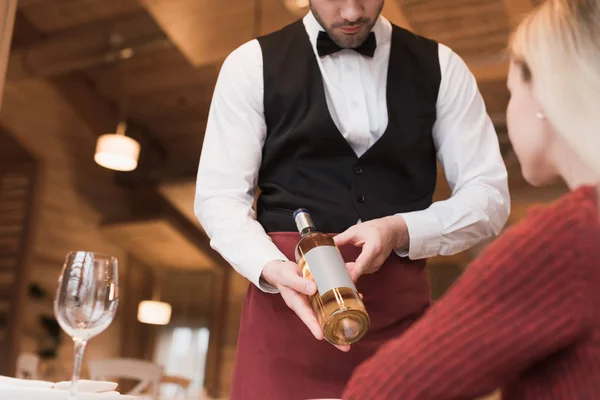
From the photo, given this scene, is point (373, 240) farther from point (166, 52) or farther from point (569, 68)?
point (166, 52)

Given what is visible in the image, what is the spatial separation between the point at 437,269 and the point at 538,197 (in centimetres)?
292

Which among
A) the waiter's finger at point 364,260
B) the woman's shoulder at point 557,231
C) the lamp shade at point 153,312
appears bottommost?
the lamp shade at point 153,312

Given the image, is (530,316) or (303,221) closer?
(530,316)

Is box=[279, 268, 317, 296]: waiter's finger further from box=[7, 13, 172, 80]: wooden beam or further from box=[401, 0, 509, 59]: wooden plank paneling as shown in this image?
box=[7, 13, 172, 80]: wooden beam

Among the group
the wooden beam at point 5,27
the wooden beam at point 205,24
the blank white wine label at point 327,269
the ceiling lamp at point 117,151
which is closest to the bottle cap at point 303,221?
the blank white wine label at point 327,269

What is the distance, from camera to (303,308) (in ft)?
3.91

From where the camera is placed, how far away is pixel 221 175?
1.48 metres

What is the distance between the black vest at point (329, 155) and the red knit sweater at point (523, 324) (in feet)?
2.33

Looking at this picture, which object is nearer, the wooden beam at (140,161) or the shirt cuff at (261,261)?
the shirt cuff at (261,261)

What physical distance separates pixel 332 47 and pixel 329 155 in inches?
10.6

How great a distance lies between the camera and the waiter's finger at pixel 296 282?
1.13 meters

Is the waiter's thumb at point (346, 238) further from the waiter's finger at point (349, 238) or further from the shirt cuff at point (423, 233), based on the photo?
the shirt cuff at point (423, 233)

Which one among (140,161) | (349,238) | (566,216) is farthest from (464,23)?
(140,161)

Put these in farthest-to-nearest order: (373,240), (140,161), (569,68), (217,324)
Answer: (217,324)
(140,161)
(373,240)
(569,68)
